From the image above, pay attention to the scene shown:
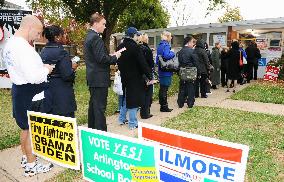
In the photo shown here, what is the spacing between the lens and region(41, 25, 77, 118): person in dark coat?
441 centimetres

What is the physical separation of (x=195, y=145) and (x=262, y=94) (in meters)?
9.22

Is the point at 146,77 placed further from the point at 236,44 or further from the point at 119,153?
the point at 236,44

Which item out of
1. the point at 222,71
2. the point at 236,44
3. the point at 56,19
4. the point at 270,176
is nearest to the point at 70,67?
the point at 270,176

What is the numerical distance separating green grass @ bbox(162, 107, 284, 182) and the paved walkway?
1.78 ft

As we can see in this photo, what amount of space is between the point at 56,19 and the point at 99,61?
33141mm

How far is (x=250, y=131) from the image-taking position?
20.8ft

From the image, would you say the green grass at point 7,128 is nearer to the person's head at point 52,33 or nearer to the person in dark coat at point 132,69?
the person in dark coat at point 132,69

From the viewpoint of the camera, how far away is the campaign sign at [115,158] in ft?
7.96

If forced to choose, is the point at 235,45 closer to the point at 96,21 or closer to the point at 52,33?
the point at 96,21

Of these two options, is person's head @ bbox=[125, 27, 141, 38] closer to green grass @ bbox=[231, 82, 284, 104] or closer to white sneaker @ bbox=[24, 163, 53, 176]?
white sneaker @ bbox=[24, 163, 53, 176]

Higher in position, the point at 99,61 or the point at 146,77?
the point at 99,61

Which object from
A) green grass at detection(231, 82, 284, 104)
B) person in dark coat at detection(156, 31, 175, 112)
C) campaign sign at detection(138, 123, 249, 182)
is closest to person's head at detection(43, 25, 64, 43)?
campaign sign at detection(138, 123, 249, 182)

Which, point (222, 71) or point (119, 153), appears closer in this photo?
point (119, 153)

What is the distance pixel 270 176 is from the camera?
427 cm
